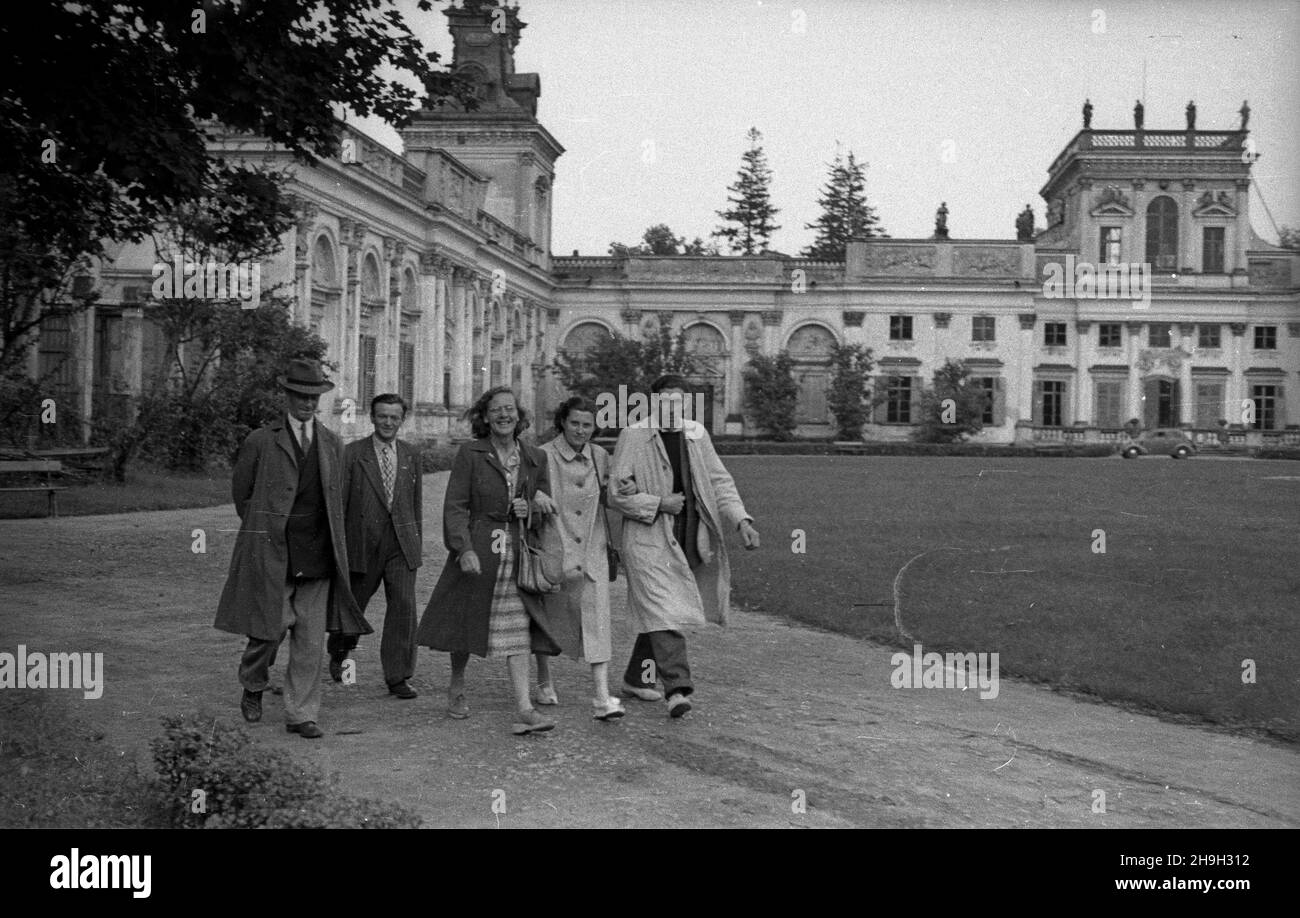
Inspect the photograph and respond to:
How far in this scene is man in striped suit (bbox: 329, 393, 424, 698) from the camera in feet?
27.2

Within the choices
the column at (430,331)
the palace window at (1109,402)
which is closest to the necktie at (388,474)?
the column at (430,331)

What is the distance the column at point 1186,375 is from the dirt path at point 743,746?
182ft

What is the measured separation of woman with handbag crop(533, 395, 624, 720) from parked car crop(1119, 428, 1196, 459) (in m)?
47.5

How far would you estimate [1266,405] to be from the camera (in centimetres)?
6003

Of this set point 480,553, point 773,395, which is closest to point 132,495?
point 480,553

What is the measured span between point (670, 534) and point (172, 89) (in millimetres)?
7546

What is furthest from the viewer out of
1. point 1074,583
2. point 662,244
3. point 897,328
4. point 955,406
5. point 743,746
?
point 662,244

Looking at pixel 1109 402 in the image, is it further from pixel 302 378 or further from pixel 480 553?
pixel 302 378

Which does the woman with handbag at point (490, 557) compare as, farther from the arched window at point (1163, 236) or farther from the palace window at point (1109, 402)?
the arched window at point (1163, 236)

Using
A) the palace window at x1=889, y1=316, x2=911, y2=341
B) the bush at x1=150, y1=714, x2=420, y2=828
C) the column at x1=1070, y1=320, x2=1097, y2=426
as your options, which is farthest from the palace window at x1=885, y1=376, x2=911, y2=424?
the bush at x1=150, y1=714, x2=420, y2=828

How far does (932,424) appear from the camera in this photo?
Result: 5819 centimetres

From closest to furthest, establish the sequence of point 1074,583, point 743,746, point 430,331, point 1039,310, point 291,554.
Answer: point 743,746 < point 291,554 < point 1074,583 < point 430,331 < point 1039,310
